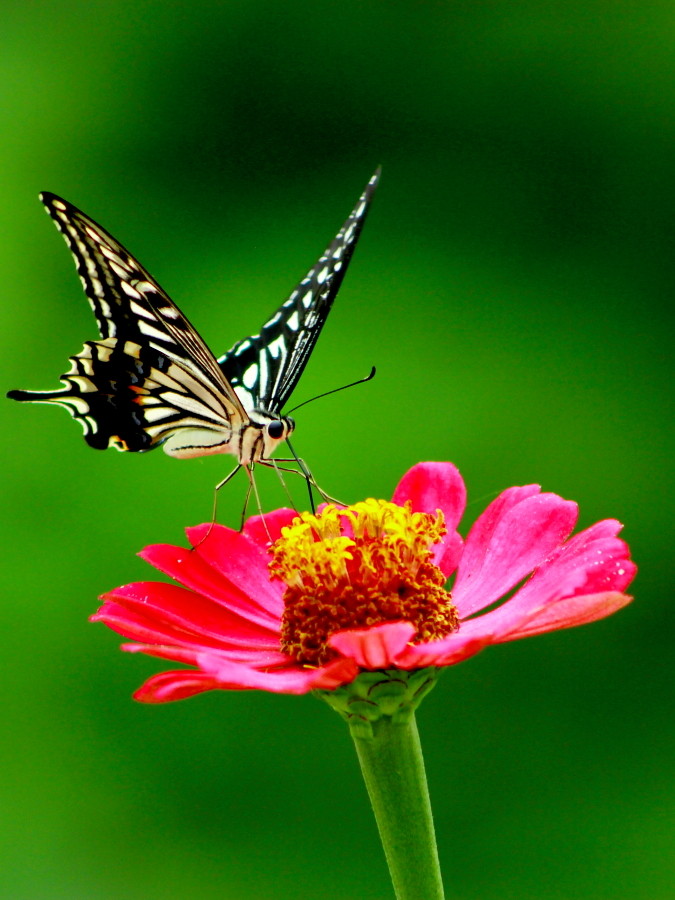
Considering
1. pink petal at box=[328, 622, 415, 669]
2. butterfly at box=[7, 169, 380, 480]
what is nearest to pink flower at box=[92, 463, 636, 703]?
pink petal at box=[328, 622, 415, 669]

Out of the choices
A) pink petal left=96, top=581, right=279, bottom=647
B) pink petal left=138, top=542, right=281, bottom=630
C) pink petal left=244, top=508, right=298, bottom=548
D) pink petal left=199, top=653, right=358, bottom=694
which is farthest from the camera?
pink petal left=244, top=508, right=298, bottom=548

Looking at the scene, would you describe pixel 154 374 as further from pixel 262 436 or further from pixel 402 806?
pixel 402 806

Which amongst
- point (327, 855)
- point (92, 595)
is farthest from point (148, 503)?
point (327, 855)

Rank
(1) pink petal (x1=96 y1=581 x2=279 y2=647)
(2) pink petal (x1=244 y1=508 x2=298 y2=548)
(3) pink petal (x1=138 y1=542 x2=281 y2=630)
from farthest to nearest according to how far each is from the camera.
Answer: (2) pink petal (x1=244 y1=508 x2=298 y2=548)
(3) pink petal (x1=138 y1=542 x2=281 y2=630)
(1) pink petal (x1=96 y1=581 x2=279 y2=647)

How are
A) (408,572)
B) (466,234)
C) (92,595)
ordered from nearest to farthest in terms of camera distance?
(408,572), (92,595), (466,234)

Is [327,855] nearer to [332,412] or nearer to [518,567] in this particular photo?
[332,412]

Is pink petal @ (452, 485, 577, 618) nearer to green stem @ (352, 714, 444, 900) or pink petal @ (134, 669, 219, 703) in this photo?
green stem @ (352, 714, 444, 900)
